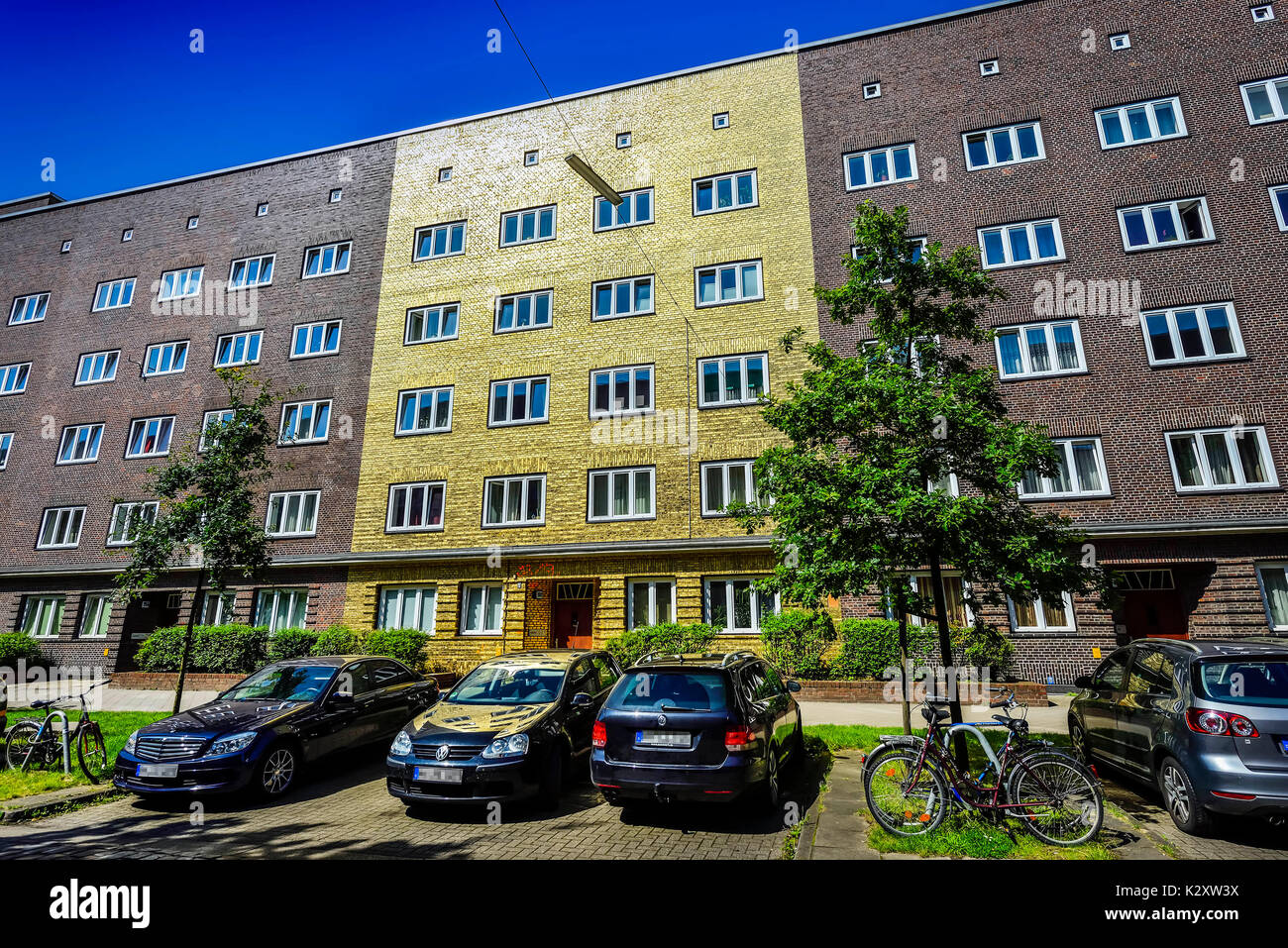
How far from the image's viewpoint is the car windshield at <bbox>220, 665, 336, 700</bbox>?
382 inches

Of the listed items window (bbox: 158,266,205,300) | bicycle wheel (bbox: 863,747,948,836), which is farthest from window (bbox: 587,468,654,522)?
window (bbox: 158,266,205,300)

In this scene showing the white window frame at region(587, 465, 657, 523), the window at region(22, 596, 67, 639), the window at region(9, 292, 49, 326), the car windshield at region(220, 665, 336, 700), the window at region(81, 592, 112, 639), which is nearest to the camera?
the car windshield at region(220, 665, 336, 700)

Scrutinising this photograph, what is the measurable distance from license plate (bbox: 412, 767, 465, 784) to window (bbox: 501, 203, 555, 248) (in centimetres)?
2109

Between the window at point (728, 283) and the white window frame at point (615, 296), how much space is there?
5.24ft

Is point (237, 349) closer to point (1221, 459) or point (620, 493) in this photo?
point (620, 493)

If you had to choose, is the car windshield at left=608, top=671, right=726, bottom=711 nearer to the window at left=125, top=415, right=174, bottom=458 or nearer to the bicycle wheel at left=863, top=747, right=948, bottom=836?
the bicycle wheel at left=863, top=747, right=948, bottom=836

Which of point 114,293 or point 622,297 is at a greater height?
point 114,293

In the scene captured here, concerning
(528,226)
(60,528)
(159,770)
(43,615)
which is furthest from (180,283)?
(159,770)

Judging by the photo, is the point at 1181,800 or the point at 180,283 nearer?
the point at 1181,800

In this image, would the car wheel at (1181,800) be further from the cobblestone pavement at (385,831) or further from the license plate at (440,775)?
the license plate at (440,775)

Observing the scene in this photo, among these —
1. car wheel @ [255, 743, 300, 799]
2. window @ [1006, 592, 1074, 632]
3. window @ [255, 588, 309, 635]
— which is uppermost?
window @ [255, 588, 309, 635]

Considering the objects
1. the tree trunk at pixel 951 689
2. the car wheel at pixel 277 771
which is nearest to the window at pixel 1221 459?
the tree trunk at pixel 951 689

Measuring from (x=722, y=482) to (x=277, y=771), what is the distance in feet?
45.9

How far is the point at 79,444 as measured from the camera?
27844 millimetres
